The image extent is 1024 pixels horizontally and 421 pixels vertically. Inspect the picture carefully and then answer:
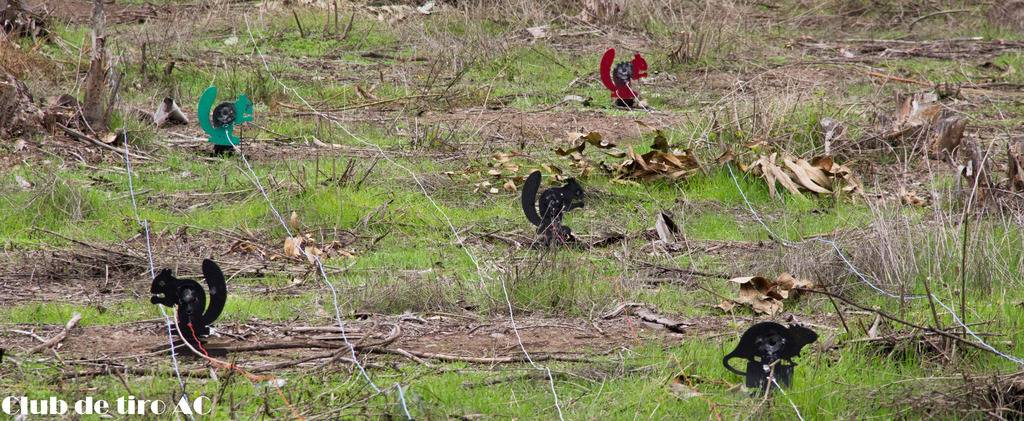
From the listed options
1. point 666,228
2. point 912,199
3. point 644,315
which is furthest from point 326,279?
point 912,199

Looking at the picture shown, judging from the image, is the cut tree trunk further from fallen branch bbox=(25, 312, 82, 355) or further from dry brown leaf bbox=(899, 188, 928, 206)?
dry brown leaf bbox=(899, 188, 928, 206)

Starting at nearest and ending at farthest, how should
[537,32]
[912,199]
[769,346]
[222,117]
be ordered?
[769,346] → [912,199] → [222,117] → [537,32]

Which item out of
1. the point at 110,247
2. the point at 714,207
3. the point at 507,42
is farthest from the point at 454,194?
the point at 507,42

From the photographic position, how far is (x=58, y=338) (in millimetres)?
4785

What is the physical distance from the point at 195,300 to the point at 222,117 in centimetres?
385

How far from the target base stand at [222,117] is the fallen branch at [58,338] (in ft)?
11.0

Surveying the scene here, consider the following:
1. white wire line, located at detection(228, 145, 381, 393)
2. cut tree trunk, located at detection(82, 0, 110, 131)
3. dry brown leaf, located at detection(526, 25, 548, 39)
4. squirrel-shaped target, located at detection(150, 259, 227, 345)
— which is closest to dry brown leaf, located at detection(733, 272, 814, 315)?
white wire line, located at detection(228, 145, 381, 393)

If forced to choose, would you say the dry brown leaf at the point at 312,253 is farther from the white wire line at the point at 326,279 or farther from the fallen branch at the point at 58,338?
the fallen branch at the point at 58,338

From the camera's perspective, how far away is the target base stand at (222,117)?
831 centimetres

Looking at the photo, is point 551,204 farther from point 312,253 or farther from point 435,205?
point 312,253

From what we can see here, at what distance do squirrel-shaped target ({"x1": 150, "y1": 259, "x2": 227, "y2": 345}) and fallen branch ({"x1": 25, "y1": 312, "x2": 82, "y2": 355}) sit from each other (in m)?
0.42

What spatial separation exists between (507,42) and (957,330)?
806 cm

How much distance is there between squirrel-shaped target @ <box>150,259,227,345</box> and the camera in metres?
4.71

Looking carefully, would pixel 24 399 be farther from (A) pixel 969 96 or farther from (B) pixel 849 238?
(A) pixel 969 96
